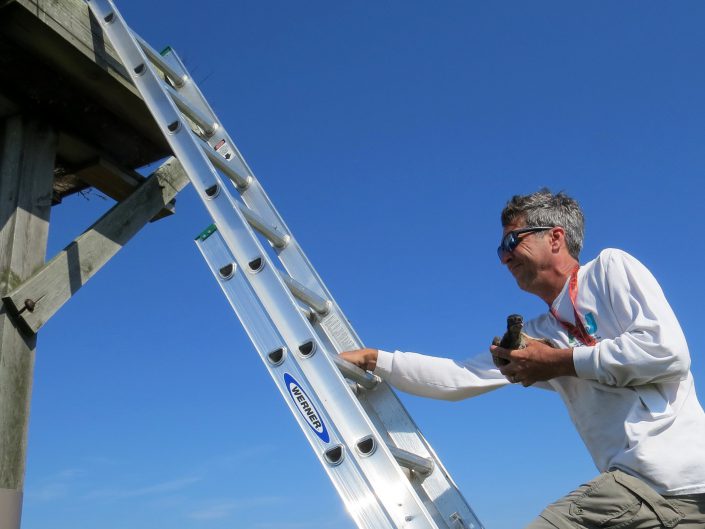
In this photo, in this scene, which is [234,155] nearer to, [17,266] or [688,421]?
[17,266]

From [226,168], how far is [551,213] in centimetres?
134

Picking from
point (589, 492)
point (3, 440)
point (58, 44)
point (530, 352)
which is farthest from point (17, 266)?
point (589, 492)

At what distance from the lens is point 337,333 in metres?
2.75

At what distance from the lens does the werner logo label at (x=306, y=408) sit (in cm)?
195

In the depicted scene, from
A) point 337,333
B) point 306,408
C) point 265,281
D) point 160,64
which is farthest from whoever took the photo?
point 160,64

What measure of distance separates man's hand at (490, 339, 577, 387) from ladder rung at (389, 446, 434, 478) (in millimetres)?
422

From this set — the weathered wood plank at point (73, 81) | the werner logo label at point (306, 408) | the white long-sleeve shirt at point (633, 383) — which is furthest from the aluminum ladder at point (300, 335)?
the white long-sleeve shirt at point (633, 383)

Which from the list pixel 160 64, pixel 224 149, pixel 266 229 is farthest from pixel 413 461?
pixel 160 64

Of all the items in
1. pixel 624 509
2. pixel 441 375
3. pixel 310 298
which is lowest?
pixel 624 509

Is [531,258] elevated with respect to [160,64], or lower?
lower

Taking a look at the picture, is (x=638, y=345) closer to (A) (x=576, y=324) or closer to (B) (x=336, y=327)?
(A) (x=576, y=324)

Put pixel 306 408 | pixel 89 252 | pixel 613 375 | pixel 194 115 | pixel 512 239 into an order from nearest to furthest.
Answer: pixel 613 375, pixel 306 408, pixel 512 239, pixel 89 252, pixel 194 115

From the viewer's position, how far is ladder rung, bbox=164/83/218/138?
10.1 ft

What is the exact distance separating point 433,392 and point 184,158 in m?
1.22
